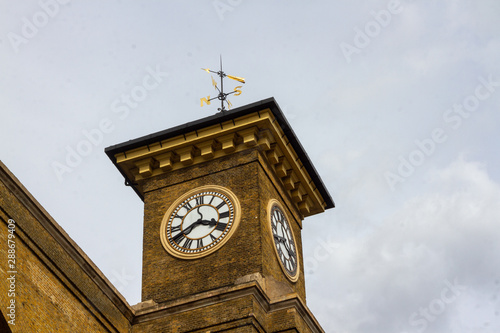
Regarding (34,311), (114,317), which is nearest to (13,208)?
(34,311)

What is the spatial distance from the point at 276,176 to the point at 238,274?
4959 millimetres

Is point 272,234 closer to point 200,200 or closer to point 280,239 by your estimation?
point 280,239

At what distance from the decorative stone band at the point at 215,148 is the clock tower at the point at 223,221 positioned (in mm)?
34

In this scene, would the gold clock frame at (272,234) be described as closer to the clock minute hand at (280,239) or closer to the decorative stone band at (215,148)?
the clock minute hand at (280,239)

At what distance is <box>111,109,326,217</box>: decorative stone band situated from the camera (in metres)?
29.9

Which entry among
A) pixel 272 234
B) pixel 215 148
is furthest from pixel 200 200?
pixel 272 234

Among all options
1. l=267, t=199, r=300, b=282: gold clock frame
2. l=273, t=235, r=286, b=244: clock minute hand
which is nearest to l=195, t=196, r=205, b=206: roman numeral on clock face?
l=267, t=199, r=300, b=282: gold clock frame

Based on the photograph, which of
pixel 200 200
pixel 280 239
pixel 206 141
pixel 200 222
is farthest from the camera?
pixel 206 141

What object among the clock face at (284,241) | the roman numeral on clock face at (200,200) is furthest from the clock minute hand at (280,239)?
the roman numeral on clock face at (200,200)

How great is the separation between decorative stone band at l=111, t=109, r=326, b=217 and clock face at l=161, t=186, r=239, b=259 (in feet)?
4.49

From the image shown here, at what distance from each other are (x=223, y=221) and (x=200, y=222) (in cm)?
71

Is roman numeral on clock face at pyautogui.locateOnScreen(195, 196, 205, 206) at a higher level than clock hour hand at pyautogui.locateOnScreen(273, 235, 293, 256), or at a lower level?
higher

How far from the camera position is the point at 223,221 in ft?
94.5

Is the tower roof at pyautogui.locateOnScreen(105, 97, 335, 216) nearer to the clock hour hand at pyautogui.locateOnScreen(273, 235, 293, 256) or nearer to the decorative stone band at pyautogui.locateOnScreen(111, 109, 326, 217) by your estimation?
the decorative stone band at pyautogui.locateOnScreen(111, 109, 326, 217)
